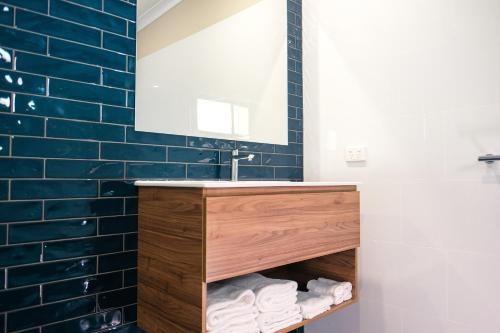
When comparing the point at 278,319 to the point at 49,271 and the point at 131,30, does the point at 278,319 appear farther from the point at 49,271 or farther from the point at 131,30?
the point at 131,30

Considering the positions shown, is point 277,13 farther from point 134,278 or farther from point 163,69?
point 134,278

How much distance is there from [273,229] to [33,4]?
1.19 metres

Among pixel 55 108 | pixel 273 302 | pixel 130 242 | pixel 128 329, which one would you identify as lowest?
pixel 128 329

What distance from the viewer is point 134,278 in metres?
1.48

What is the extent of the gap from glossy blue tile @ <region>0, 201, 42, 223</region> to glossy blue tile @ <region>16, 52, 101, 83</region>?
0.47m

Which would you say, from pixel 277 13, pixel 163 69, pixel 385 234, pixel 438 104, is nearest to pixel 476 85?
pixel 438 104

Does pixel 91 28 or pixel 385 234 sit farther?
pixel 385 234

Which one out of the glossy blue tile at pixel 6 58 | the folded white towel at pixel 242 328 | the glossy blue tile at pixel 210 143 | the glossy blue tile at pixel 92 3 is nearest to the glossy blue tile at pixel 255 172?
the glossy blue tile at pixel 210 143

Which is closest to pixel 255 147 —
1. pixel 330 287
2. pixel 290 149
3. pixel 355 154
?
pixel 290 149

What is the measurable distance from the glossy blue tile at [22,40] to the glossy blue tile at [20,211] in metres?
0.54

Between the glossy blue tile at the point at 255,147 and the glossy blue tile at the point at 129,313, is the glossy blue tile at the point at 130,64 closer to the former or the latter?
the glossy blue tile at the point at 255,147

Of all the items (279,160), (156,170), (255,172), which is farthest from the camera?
(279,160)

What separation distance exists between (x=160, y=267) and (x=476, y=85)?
1.59m

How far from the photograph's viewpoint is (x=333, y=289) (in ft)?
5.63
